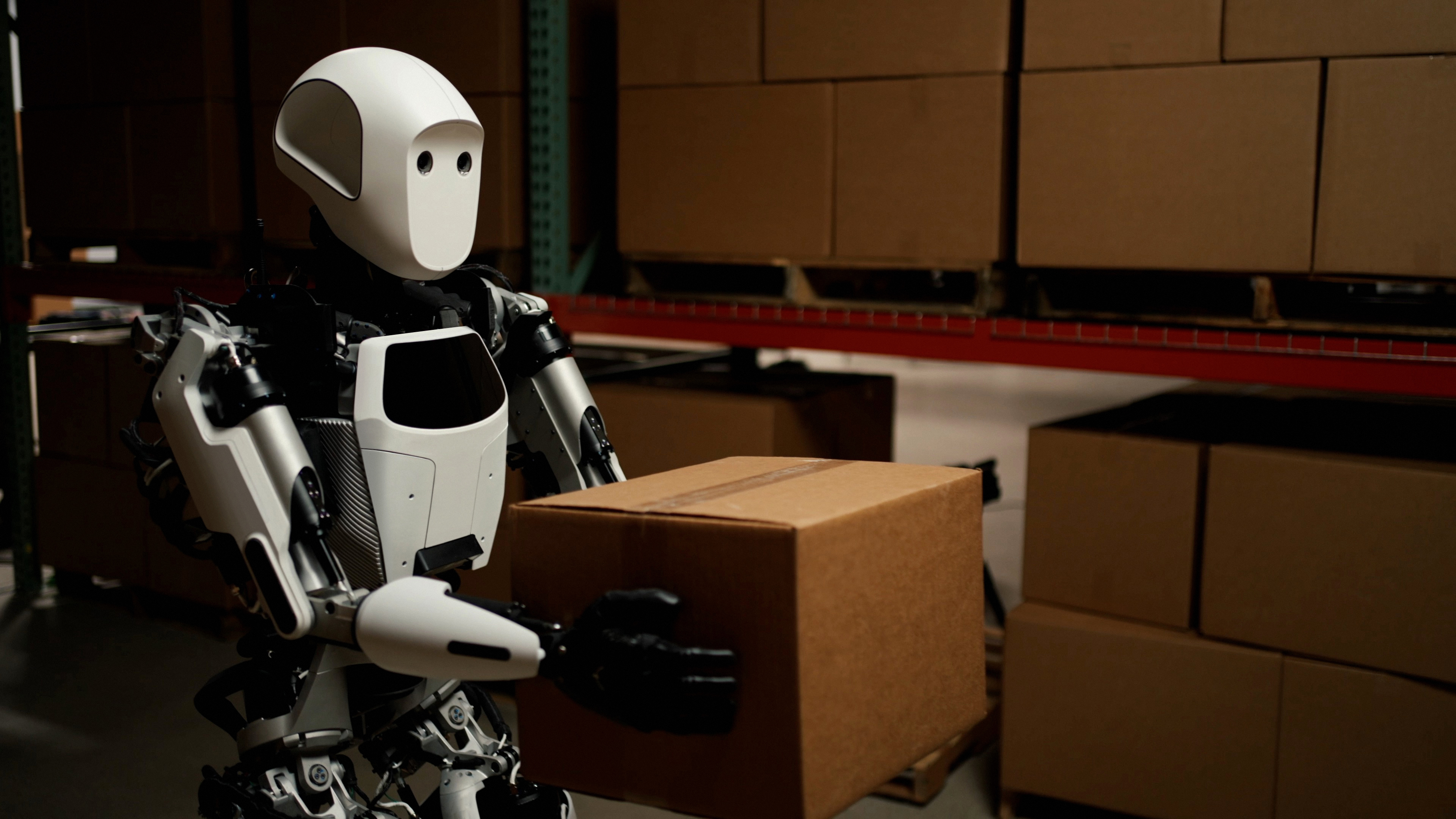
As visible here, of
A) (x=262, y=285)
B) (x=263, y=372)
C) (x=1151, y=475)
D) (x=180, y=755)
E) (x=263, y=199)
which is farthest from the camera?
(x=263, y=199)

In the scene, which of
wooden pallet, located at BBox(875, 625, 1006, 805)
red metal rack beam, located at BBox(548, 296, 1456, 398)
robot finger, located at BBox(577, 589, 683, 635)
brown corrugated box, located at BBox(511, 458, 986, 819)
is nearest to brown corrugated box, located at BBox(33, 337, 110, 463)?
red metal rack beam, located at BBox(548, 296, 1456, 398)

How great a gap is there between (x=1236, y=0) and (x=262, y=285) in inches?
90.8

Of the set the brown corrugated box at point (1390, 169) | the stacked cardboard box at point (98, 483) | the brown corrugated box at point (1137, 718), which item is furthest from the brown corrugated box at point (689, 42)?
the stacked cardboard box at point (98, 483)

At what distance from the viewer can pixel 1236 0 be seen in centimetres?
283

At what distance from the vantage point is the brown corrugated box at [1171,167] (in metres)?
2.81

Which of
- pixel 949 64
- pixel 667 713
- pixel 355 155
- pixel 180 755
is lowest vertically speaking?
pixel 180 755

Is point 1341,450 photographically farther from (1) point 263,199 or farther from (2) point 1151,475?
(1) point 263,199

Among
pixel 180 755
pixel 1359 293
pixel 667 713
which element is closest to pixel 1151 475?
pixel 1359 293

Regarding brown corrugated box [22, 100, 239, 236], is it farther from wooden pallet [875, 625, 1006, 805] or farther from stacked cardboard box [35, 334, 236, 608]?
wooden pallet [875, 625, 1006, 805]

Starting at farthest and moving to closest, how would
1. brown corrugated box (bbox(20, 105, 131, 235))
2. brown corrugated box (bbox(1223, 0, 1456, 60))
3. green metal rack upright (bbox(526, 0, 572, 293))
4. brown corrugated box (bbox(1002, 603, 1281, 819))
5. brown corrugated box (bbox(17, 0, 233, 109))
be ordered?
brown corrugated box (bbox(20, 105, 131, 235)) < brown corrugated box (bbox(17, 0, 233, 109)) < green metal rack upright (bbox(526, 0, 572, 293)) < brown corrugated box (bbox(1002, 603, 1281, 819)) < brown corrugated box (bbox(1223, 0, 1456, 60))

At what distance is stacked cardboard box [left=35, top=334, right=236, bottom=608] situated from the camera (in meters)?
4.97

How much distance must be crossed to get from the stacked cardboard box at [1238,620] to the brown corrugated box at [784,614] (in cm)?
160

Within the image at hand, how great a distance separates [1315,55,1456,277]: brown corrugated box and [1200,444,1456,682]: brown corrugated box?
507 mm

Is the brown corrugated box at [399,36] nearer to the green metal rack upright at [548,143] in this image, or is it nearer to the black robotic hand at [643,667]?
the green metal rack upright at [548,143]
